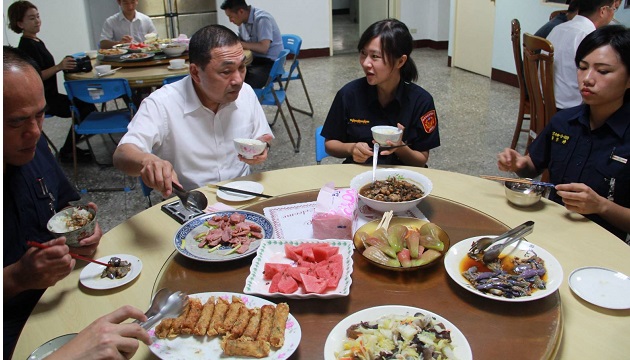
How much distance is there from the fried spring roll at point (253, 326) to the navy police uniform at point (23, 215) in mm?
760

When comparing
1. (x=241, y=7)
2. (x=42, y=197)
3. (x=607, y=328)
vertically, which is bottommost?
(x=607, y=328)

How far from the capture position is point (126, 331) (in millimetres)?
966

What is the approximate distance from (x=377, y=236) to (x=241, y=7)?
401cm

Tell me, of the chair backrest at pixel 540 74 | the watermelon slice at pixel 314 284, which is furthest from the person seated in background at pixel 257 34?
the watermelon slice at pixel 314 284

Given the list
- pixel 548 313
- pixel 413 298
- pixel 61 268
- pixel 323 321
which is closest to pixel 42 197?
pixel 61 268

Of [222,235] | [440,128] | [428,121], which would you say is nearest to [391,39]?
[428,121]

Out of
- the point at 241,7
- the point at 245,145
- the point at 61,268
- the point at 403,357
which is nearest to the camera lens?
the point at 403,357

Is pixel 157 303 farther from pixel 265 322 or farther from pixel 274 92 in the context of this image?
pixel 274 92

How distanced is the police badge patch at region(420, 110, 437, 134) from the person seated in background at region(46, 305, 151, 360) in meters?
1.58

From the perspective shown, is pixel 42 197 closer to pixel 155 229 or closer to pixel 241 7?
pixel 155 229

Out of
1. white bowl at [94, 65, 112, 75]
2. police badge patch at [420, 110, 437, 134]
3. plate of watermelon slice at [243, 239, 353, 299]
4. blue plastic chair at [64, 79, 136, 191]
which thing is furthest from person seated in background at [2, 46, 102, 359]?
white bowl at [94, 65, 112, 75]

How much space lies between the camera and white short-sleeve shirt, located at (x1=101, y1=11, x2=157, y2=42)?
511 cm

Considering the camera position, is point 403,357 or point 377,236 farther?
point 377,236

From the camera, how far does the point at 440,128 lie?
481 centimetres
